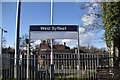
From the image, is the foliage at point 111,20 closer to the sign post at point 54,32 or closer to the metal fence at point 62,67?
the metal fence at point 62,67

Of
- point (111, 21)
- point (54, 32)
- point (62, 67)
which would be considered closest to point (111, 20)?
point (111, 21)

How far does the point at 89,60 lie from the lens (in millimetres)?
13375

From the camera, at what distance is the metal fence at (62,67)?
12.8 metres

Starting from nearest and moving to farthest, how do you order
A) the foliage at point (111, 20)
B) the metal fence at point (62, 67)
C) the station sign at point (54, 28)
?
the station sign at point (54, 28) → the metal fence at point (62, 67) → the foliage at point (111, 20)

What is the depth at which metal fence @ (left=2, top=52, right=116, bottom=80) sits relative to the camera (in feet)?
41.9

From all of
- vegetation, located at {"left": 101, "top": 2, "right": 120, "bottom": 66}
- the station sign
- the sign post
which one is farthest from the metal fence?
the station sign

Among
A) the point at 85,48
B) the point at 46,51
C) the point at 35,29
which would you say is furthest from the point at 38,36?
the point at 85,48

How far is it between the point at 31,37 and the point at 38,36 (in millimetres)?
299

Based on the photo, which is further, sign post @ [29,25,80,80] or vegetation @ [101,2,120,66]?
vegetation @ [101,2,120,66]

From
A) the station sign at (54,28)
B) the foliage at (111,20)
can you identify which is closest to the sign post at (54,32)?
the station sign at (54,28)

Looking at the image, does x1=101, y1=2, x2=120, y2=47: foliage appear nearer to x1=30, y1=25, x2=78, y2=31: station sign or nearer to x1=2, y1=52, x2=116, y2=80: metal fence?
x1=2, y1=52, x2=116, y2=80: metal fence

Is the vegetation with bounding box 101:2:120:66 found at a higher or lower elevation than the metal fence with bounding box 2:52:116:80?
higher

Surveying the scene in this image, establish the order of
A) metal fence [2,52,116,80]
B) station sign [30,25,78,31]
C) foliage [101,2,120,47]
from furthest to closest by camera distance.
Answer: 1. foliage [101,2,120,47]
2. metal fence [2,52,116,80]
3. station sign [30,25,78,31]

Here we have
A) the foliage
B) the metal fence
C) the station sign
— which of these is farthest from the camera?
the foliage
